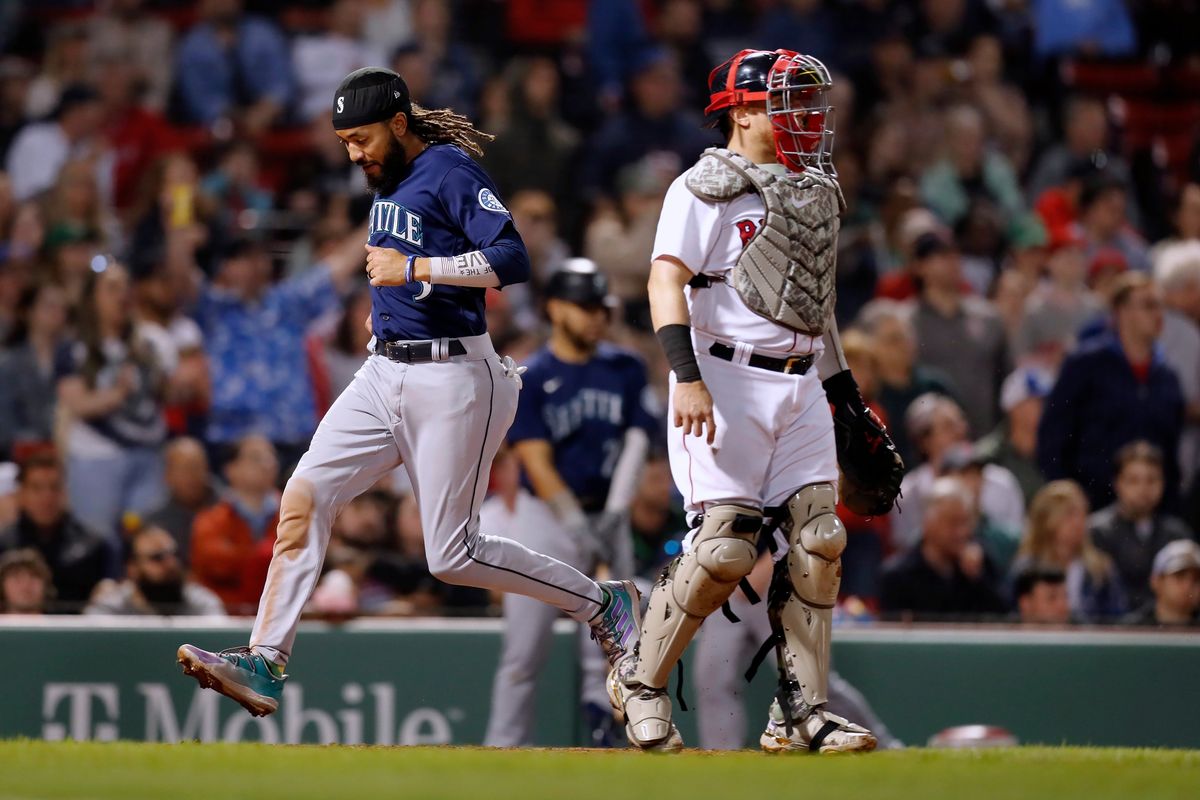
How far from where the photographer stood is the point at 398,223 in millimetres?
6160

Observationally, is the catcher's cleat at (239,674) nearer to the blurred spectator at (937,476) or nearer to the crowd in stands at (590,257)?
the crowd in stands at (590,257)

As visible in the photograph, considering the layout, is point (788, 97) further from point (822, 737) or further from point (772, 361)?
point (822, 737)

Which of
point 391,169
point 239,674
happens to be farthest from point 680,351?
point 239,674

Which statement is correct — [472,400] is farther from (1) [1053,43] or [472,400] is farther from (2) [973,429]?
(1) [1053,43]

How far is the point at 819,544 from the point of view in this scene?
588cm

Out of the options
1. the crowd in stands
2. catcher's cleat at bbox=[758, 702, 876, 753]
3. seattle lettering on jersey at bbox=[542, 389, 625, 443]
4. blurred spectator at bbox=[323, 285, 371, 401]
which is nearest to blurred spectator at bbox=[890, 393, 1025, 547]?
the crowd in stands

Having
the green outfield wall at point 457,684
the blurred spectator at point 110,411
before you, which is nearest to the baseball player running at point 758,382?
the green outfield wall at point 457,684

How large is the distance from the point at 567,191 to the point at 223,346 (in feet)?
9.34

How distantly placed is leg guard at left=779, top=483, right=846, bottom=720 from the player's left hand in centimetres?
139

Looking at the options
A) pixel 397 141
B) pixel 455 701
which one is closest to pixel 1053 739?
pixel 455 701

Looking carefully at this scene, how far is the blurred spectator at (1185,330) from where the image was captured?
10.3 meters

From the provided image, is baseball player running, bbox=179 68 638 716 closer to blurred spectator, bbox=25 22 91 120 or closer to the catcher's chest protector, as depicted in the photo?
the catcher's chest protector

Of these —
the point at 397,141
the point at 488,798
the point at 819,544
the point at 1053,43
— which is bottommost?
the point at 488,798

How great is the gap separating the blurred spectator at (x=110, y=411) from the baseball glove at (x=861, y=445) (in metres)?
4.60
